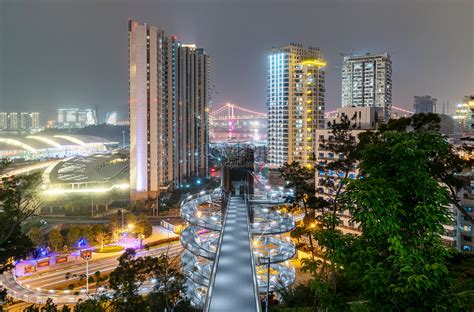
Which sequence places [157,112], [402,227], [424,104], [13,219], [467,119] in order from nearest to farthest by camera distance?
[402,227] < [13,219] < [157,112] < [467,119] < [424,104]

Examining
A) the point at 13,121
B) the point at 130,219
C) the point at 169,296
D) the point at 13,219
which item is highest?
the point at 13,121

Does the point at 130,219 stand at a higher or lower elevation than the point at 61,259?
higher

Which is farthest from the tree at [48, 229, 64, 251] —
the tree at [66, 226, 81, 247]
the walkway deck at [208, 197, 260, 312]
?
the walkway deck at [208, 197, 260, 312]

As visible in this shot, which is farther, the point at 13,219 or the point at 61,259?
the point at 61,259

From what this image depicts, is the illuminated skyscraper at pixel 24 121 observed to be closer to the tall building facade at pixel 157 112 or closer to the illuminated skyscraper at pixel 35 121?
the illuminated skyscraper at pixel 35 121

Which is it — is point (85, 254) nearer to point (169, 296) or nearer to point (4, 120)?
point (169, 296)

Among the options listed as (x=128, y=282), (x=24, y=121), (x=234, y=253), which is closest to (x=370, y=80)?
(x=128, y=282)

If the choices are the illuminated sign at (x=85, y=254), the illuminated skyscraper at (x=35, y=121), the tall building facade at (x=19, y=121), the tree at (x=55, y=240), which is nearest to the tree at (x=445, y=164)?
the illuminated sign at (x=85, y=254)
